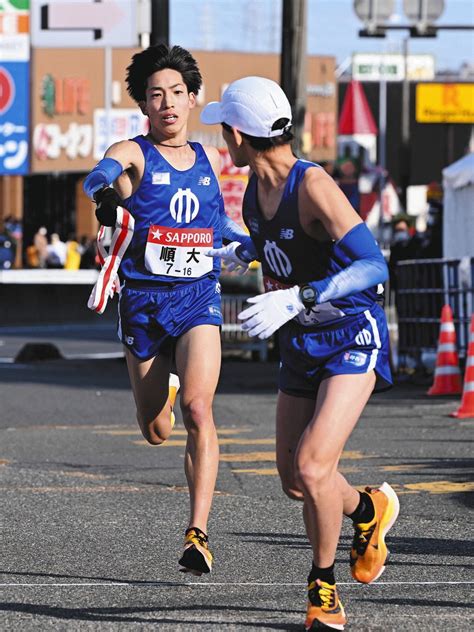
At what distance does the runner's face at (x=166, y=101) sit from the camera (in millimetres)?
7801

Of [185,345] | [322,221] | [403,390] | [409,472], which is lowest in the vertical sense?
[403,390]

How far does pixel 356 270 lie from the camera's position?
6.02 meters

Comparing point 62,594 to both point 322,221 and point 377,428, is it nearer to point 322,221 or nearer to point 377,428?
point 322,221

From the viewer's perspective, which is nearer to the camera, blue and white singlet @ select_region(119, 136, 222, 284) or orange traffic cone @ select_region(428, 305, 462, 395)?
blue and white singlet @ select_region(119, 136, 222, 284)

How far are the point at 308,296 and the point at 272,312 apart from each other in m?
0.14

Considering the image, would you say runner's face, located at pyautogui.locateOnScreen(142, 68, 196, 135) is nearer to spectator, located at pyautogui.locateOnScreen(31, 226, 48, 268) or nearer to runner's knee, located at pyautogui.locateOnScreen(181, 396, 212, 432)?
runner's knee, located at pyautogui.locateOnScreen(181, 396, 212, 432)

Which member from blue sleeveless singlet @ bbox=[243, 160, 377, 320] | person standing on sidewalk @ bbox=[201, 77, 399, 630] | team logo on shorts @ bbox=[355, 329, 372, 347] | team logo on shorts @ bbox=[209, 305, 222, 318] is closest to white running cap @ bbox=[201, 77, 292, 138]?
person standing on sidewalk @ bbox=[201, 77, 399, 630]

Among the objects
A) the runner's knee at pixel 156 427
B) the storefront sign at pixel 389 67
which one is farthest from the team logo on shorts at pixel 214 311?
the storefront sign at pixel 389 67

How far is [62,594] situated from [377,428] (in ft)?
24.9

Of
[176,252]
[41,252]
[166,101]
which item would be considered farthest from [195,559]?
[41,252]

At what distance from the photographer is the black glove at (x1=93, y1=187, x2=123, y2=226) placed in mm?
7316

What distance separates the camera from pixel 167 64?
7852 millimetres

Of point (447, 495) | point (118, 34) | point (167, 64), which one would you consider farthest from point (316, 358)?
point (118, 34)

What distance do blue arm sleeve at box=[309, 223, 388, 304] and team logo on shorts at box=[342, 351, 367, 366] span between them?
1.03ft
